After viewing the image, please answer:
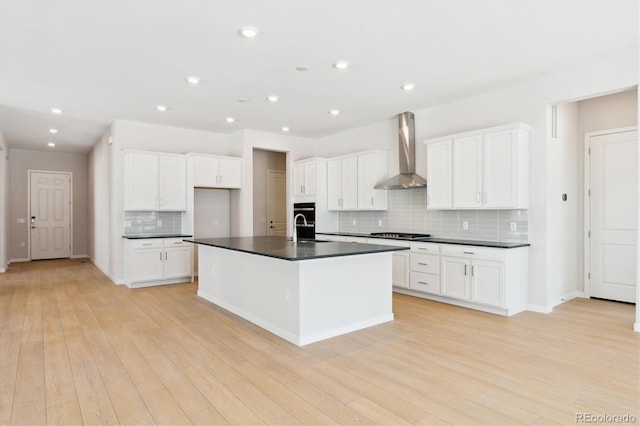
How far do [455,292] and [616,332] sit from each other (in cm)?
163

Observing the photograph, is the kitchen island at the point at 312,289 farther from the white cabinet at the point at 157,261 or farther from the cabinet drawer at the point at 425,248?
the white cabinet at the point at 157,261

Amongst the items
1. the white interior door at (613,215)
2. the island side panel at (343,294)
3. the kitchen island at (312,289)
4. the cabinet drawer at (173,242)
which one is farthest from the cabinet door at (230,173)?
the white interior door at (613,215)

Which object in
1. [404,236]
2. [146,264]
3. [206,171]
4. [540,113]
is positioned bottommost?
[146,264]

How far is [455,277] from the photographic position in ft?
16.1

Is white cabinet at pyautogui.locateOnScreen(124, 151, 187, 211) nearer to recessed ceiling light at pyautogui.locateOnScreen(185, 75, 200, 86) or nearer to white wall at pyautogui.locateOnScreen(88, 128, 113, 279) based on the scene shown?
white wall at pyautogui.locateOnScreen(88, 128, 113, 279)

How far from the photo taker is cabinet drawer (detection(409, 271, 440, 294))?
16.9ft

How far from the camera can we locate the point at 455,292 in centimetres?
492

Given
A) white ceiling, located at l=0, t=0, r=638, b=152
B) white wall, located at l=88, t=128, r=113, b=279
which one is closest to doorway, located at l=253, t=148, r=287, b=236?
white ceiling, located at l=0, t=0, r=638, b=152

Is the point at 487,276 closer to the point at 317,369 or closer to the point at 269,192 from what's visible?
the point at 317,369

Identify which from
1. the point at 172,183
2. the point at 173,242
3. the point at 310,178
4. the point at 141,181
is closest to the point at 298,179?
the point at 310,178

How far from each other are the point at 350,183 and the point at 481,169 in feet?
8.49

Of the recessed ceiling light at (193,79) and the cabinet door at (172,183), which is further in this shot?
the cabinet door at (172,183)

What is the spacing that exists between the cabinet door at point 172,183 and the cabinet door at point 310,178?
7.33 ft

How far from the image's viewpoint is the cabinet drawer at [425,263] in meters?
5.14
